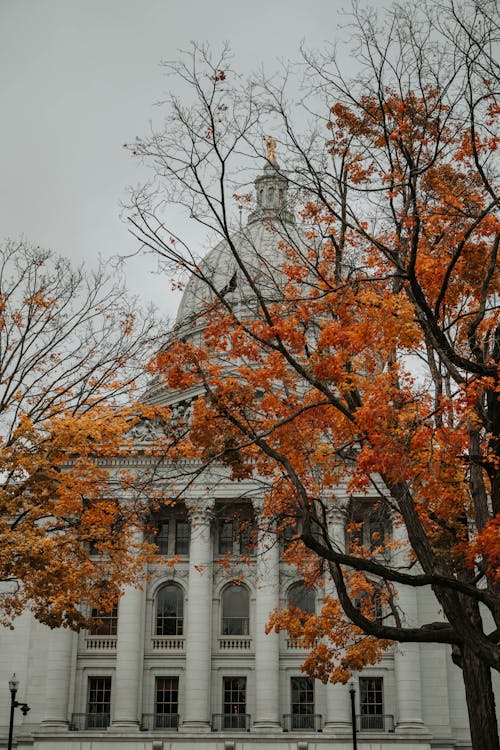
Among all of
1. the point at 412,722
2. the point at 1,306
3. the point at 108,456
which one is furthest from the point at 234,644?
the point at 1,306

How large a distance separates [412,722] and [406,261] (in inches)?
1530

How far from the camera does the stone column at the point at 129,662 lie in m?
51.7

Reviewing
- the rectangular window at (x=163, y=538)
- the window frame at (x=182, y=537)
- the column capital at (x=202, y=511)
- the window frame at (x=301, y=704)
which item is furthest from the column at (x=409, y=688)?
the rectangular window at (x=163, y=538)

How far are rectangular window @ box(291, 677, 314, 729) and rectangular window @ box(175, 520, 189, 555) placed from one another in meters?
9.60

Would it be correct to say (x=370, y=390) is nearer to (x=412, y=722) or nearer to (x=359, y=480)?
(x=359, y=480)

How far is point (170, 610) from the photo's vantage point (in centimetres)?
5572

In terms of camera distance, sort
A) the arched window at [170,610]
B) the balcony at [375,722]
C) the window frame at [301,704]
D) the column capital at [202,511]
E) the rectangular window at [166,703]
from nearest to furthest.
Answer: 1. the balcony at [375,722]
2. the window frame at [301,704]
3. the rectangular window at [166,703]
4. the column capital at [202,511]
5. the arched window at [170,610]

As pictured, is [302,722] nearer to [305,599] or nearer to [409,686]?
[409,686]

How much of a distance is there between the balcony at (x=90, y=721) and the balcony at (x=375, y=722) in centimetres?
1342

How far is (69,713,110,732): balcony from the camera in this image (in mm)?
52906

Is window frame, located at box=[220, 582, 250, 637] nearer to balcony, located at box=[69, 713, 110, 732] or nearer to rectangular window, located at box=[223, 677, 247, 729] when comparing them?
rectangular window, located at box=[223, 677, 247, 729]

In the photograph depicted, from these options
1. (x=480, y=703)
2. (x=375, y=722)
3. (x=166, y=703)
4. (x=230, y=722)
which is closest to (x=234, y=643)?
(x=230, y=722)

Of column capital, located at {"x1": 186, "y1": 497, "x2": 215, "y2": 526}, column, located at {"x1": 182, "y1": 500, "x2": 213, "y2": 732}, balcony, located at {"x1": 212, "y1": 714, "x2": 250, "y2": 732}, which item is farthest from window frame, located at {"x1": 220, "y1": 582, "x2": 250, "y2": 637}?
balcony, located at {"x1": 212, "y1": 714, "x2": 250, "y2": 732}

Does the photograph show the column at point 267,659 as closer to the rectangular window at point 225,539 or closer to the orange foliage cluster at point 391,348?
the rectangular window at point 225,539
